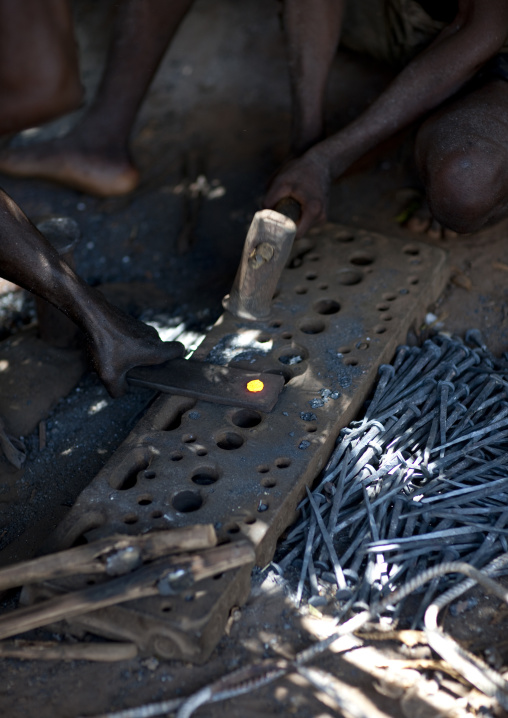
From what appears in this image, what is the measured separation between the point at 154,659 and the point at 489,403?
68.6 inches

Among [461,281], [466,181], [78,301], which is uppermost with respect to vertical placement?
[466,181]

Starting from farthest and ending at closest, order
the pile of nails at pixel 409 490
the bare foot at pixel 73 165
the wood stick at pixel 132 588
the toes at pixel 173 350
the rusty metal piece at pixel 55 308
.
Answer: the bare foot at pixel 73 165
the rusty metal piece at pixel 55 308
the toes at pixel 173 350
the pile of nails at pixel 409 490
the wood stick at pixel 132 588

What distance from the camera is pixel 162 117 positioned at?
5559 mm

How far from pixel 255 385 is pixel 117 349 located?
0.60 m

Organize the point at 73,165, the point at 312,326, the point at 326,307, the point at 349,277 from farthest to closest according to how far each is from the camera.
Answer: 1. the point at 73,165
2. the point at 349,277
3. the point at 326,307
4. the point at 312,326

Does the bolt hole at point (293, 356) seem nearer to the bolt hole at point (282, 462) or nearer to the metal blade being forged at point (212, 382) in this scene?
the metal blade being forged at point (212, 382)

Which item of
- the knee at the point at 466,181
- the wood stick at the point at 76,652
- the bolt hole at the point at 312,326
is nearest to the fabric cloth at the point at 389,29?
the knee at the point at 466,181

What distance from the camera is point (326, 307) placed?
3615 mm

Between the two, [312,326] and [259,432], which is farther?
[312,326]

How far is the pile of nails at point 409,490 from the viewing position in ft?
8.46

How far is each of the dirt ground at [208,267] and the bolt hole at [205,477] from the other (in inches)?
16.4

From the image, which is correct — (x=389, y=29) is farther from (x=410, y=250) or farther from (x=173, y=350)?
(x=173, y=350)

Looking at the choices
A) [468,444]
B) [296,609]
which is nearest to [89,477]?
[296,609]

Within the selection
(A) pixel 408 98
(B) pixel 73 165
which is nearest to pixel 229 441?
(A) pixel 408 98
